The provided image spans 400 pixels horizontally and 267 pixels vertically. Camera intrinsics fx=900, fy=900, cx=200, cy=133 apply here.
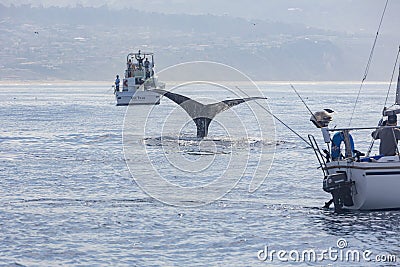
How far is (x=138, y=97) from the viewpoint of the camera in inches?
3836

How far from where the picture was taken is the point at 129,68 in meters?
99.6

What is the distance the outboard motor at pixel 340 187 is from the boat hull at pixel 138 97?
230 ft

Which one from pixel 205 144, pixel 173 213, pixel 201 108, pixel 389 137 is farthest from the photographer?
pixel 201 108

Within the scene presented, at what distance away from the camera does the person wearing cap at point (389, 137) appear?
24562mm

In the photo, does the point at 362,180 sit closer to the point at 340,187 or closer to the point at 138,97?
the point at 340,187

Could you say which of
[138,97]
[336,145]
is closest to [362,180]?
[336,145]

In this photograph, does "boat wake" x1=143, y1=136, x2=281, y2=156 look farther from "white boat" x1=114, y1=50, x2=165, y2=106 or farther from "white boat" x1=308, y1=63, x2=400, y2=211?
"white boat" x1=114, y1=50, x2=165, y2=106

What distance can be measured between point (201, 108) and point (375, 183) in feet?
81.0

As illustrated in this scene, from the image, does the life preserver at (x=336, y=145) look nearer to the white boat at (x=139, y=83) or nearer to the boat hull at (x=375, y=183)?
the boat hull at (x=375, y=183)

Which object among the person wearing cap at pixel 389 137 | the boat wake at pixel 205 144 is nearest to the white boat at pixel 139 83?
the boat wake at pixel 205 144

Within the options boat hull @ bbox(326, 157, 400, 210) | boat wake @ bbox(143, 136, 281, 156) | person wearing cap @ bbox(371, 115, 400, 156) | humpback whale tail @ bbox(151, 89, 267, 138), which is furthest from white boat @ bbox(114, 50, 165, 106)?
boat hull @ bbox(326, 157, 400, 210)

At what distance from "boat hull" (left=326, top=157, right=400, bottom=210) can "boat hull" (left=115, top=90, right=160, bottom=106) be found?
231ft

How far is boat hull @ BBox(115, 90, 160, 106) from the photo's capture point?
96.5 meters

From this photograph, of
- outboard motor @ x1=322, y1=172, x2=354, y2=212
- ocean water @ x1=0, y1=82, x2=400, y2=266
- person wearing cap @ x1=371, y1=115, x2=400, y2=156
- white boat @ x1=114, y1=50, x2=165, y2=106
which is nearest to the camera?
ocean water @ x1=0, y1=82, x2=400, y2=266
